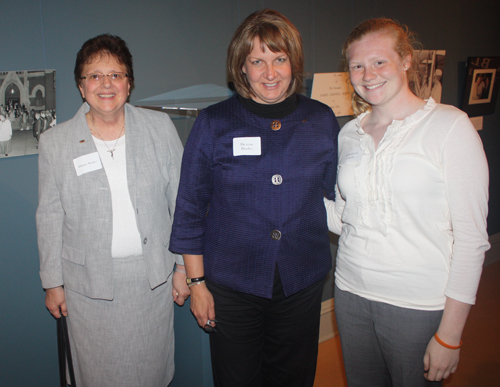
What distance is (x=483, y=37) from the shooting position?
4.00 metres

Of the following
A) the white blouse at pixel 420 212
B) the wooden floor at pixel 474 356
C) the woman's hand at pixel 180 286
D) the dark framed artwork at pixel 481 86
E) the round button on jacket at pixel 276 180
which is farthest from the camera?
the dark framed artwork at pixel 481 86

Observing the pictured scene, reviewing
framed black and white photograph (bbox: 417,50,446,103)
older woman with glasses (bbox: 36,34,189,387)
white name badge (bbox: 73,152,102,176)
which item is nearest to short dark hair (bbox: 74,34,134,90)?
older woman with glasses (bbox: 36,34,189,387)

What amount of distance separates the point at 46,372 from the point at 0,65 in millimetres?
1449

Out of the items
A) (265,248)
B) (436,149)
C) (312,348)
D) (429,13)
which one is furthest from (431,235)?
(429,13)

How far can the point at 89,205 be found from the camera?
1.58m

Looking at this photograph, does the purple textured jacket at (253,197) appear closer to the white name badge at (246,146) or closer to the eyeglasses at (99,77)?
the white name badge at (246,146)

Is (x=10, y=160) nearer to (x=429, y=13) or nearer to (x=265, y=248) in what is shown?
(x=265, y=248)

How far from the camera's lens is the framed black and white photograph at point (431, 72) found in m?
3.41

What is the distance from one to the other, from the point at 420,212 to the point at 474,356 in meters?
2.14

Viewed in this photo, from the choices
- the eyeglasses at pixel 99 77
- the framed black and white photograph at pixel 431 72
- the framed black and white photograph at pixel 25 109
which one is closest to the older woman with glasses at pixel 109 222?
the eyeglasses at pixel 99 77

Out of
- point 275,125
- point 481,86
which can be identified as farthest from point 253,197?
point 481,86

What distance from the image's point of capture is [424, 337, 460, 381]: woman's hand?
1262mm

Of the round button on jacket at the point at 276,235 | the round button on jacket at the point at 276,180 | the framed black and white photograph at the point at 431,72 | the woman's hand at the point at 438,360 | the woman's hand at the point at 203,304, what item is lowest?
the woman's hand at the point at 438,360

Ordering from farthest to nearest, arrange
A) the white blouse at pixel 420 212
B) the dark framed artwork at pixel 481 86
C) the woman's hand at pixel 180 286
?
the dark framed artwork at pixel 481 86 < the woman's hand at pixel 180 286 < the white blouse at pixel 420 212
